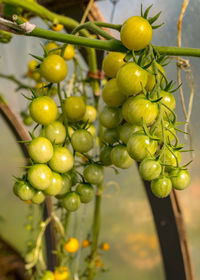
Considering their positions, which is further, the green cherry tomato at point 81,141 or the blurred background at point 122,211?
the blurred background at point 122,211

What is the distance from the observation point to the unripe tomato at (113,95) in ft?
1.09

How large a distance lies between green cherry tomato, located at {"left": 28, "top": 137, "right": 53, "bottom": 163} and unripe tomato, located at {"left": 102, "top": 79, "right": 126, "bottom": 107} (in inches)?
3.6

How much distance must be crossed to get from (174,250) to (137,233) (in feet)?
0.67

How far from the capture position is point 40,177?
31 centimetres

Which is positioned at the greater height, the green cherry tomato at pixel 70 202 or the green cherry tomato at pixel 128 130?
the green cherry tomato at pixel 128 130

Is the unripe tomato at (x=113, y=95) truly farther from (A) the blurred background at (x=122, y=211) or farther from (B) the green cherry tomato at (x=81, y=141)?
(A) the blurred background at (x=122, y=211)

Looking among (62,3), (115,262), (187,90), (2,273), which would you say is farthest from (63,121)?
(2,273)

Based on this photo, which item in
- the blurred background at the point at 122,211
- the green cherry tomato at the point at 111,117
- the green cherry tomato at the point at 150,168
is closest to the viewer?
the green cherry tomato at the point at 150,168

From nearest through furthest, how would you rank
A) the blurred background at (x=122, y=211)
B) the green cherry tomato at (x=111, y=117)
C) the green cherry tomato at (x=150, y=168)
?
the green cherry tomato at (x=150, y=168)
the green cherry tomato at (x=111, y=117)
the blurred background at (x=122, y=211)

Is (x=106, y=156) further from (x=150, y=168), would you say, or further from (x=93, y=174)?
(x=150, y=168)

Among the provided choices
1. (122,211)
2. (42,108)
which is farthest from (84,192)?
(122,211)

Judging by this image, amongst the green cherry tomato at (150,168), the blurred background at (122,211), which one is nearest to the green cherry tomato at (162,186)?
the green cherry tomato at (150,168)

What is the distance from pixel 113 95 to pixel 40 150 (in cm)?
11

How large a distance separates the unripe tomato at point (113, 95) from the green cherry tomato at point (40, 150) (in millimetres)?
92
